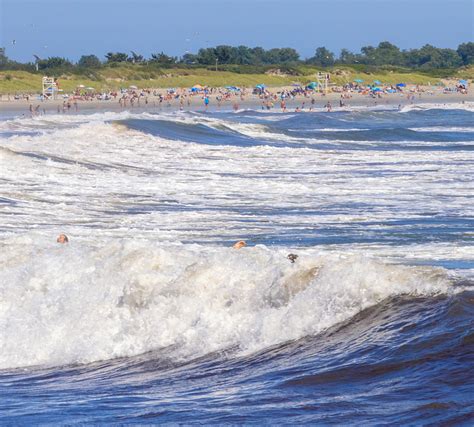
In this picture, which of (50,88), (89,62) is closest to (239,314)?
(50,88)

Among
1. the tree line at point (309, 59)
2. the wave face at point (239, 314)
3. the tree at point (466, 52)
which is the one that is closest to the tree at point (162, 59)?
the tree line at point (309, 59)

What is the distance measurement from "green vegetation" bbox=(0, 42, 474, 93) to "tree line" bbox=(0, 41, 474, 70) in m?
0.12

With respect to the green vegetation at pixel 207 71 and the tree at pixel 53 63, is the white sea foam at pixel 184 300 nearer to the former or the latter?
the green vegetation at pixel 207 71

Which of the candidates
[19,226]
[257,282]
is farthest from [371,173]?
[257,282]

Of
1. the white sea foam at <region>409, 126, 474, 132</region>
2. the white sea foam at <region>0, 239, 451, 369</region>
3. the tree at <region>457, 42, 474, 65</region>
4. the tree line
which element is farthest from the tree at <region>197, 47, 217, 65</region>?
the white sea foam at <region>0, 239, 451, 369</region>

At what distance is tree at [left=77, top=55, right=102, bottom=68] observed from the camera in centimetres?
11369

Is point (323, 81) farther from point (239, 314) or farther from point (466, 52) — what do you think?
point (239, 314)

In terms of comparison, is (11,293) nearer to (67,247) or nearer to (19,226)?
(67,247)

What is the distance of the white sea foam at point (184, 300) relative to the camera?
1029 cm

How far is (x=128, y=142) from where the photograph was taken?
43219mm

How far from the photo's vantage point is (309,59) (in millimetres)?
162000

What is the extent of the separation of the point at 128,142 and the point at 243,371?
34.6 metres

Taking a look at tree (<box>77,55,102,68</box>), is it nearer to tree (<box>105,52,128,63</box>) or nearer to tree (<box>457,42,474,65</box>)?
tree (<box>105,52,128,63</box>)

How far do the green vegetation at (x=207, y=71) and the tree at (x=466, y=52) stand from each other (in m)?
4.08
